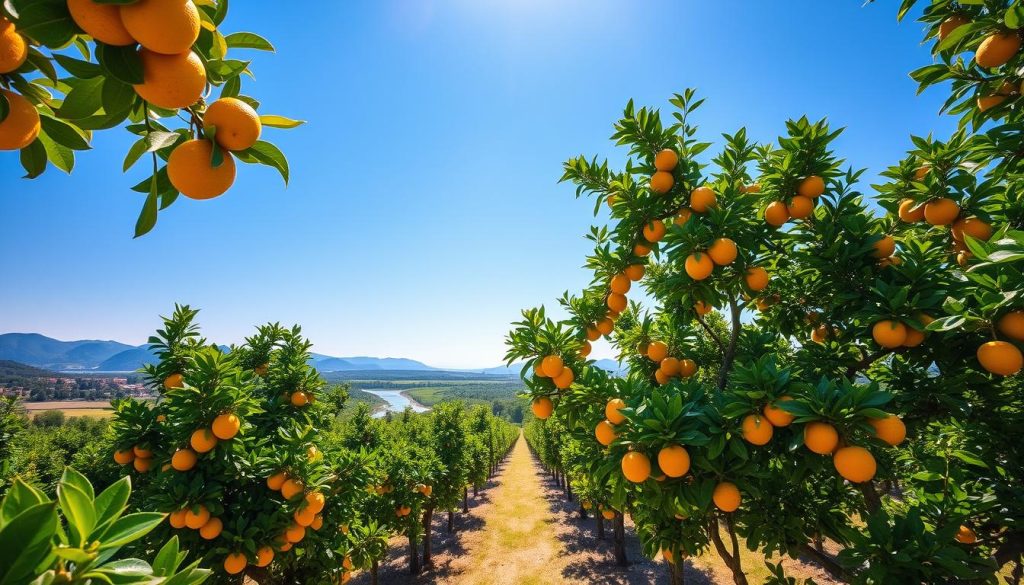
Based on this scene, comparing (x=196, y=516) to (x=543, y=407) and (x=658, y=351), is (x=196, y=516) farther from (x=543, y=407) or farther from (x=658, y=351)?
(x=658, y=351)

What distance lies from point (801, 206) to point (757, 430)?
2240 mm

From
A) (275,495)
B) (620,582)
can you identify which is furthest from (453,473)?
(275,495)

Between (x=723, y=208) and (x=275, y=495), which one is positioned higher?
(x=723, y=208)

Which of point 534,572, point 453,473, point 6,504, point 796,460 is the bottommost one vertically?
point 534,572

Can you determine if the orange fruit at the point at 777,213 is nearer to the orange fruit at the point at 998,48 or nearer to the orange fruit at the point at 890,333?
the orange fruit at the point at 890,333

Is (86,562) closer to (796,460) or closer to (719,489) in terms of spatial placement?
(719,489)

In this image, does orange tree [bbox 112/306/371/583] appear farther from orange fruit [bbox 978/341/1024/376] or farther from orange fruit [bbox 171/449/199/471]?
orange fruit [bbox 978/341/1024/376]

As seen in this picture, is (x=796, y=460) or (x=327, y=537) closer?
(x=796, y=460)

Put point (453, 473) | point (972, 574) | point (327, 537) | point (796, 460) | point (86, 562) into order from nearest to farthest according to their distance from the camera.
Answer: point (86, 562)
point (972, 574)
point (796, 460)
point (327, 537)
point (453, 473)

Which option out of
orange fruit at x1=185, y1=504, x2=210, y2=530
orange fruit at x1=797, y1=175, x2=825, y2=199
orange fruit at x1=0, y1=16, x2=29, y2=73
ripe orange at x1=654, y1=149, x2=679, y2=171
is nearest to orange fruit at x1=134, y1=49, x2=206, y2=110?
orange fruit at x1=0, y1=16, x2=29, y2=73

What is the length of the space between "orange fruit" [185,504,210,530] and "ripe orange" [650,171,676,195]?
6.49 m

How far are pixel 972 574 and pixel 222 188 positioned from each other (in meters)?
4.46

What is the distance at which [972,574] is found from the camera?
7.13 feet

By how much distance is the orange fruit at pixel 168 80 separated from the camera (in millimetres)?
962
